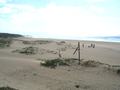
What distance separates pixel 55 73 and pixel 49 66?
4.47 feet

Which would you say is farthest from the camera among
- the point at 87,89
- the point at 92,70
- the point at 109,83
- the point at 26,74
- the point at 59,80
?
the point at 92,70

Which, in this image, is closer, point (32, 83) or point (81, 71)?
point (32, 83)

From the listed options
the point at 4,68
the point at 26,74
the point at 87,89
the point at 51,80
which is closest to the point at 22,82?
the point at 26,74

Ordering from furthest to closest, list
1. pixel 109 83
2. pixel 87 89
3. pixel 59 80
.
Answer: pixel 59 80 < pixel 109 83 < pixel 87 89

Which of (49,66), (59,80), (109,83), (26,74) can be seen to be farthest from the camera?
(49,66)

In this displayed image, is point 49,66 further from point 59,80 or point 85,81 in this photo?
point 85,81

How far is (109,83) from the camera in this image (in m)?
5.60

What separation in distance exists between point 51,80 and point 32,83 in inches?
44.1

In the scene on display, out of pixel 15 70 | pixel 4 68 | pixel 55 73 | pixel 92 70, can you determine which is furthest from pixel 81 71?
pixel 4 68

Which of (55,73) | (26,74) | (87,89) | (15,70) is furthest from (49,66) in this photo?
(87,89)

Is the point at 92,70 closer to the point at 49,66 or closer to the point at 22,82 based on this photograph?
the point at 49,66

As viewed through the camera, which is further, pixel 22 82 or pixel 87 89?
pixel 22 82

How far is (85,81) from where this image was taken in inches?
231

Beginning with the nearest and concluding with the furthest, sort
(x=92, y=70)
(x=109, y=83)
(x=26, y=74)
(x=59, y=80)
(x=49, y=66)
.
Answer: (x=109, y=83)
(x=59, y=80)
(x=26, y=74)
(x=92, y=70)
(x=49, y=66)
